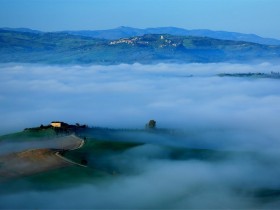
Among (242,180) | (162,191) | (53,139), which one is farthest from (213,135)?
(162,191)

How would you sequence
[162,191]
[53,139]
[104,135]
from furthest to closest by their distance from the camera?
[104,135] → [53,139] → [162,191]

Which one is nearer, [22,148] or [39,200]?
[39,200]

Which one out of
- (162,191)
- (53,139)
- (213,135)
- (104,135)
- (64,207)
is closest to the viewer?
(64,207)

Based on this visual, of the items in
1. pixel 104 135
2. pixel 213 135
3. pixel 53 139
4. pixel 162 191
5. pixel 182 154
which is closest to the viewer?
pixel 162 191

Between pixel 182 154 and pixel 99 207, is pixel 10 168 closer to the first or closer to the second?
pixel 99 207

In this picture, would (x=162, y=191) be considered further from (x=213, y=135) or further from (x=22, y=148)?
(x=213, y=135)

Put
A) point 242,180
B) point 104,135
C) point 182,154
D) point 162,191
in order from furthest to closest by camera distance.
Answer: point 104,135 < point 182,154 < point 242,180 < point 162,191

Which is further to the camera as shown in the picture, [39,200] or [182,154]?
[182,154]

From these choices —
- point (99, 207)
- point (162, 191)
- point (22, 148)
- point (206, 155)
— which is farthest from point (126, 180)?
point (22, 148)
